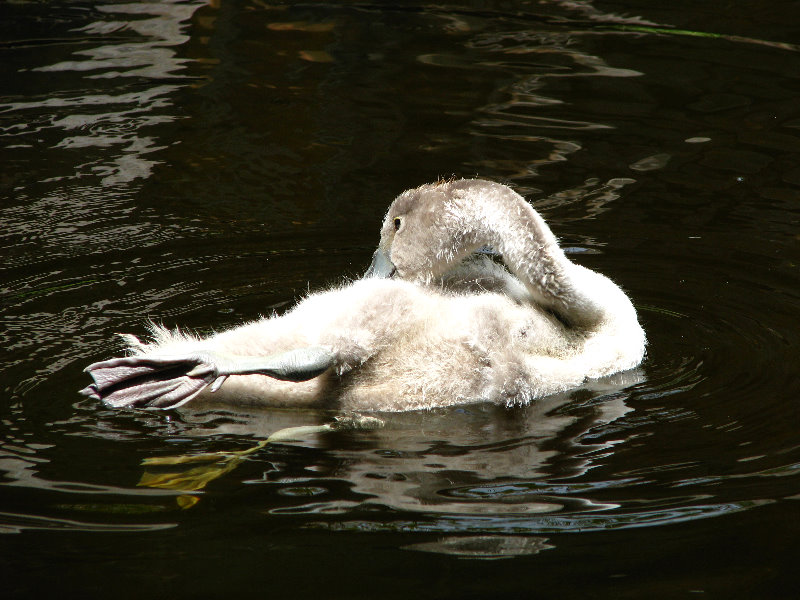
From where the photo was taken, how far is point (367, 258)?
680 cm

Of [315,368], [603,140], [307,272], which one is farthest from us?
[603,140]

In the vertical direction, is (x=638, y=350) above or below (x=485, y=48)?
below

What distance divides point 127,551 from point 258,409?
1349 millimetres

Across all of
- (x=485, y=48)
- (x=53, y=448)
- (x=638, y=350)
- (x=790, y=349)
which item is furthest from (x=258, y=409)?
(x=485, y=48)

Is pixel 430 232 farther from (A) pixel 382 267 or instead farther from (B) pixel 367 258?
(B) pixel 367 258

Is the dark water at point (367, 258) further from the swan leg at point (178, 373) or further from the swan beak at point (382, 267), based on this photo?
the swan beak at point (382, 267)

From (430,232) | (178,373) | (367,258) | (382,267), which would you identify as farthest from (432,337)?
(367,258)

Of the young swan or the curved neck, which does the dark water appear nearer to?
the young swan

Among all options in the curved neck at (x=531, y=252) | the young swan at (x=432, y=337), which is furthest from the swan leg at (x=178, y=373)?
the curved neck at (x=531, y=252)

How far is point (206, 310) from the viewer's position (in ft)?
19.6

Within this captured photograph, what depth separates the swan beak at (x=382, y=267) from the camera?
550cm

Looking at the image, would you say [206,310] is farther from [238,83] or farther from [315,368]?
[238,83]

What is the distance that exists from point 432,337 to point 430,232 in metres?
0.62

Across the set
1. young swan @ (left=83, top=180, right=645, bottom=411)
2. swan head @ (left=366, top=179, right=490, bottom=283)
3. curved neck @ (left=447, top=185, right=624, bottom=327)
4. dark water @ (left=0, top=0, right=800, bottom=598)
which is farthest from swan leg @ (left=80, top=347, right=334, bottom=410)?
curved neck @ (left=447, top=185, right=624, bottom=327)
